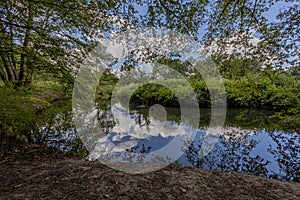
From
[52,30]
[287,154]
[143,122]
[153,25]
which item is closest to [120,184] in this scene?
[153,25]

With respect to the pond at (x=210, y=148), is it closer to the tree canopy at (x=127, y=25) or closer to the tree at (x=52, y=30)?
the tree canopy at (x=127, y=25)

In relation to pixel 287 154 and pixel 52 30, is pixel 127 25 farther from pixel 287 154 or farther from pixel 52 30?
pixel 287 154

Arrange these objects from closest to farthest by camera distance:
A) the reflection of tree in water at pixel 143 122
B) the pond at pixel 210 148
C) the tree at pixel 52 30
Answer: the tree at pixel 52 30 → the pond at pixel 210 148 → the reflection of tree in water at pixel 143 122

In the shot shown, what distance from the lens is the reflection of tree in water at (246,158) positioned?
106 inches

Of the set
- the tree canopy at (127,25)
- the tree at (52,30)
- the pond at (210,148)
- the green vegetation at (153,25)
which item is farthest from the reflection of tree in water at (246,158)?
the tree at (52,30)

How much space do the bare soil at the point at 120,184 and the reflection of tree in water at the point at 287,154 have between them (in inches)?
27.4

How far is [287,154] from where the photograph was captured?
3332 millimetres

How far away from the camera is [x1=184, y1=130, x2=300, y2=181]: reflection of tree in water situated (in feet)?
8.83

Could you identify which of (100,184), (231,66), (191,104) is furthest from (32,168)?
(191,104)

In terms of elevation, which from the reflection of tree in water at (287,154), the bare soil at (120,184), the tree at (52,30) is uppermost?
the tree at (52,30)

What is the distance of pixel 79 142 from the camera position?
3.72m

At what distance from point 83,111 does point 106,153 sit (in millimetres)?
3587

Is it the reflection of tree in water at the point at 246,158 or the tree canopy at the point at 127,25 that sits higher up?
the tree canopy at the point at 127,25

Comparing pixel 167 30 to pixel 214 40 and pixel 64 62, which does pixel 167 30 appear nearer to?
pixel 214 40
